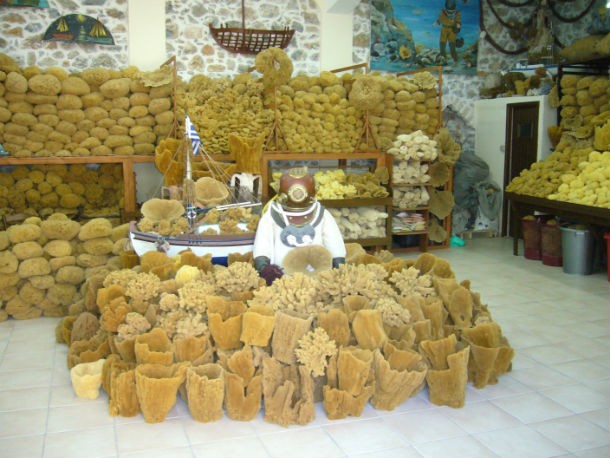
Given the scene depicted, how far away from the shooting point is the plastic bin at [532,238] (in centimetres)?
830

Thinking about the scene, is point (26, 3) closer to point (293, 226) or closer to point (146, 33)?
point (146, 33)

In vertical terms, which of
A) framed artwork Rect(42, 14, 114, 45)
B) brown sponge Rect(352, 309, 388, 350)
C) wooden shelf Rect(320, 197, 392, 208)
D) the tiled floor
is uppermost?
framed artwork Rect(42, 14, 114, 45)

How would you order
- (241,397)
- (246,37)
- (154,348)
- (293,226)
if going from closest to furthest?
(241,397)
(154,348)
(293,226)
(246,37)

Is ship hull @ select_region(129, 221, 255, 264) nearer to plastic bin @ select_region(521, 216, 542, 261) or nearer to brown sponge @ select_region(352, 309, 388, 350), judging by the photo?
brown sponge @ select_region(352, 309, 388, 350)

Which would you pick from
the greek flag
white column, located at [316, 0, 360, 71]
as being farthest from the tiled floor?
white column, located at [316, 0, 360, 71]

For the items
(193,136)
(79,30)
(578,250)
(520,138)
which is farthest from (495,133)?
(79,30)

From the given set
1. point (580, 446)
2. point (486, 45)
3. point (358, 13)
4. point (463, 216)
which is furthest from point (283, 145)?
point (580, 446)

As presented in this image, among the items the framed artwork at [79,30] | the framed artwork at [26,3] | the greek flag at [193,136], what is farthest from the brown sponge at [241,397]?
the framed artwork at [26,3]

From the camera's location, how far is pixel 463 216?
383 inches

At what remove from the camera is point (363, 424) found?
12.3 feet

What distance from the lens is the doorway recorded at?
30.9 feet

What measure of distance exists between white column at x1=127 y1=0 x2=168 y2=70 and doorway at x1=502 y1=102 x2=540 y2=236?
530 centimetres

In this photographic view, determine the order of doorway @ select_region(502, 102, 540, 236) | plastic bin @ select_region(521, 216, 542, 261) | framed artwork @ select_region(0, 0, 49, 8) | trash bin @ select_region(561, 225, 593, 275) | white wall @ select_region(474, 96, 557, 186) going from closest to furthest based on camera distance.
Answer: trash bin @ select_region(561, 225, 593, 275) < framed artwork @ select_region(0, 0, 49, 8) < plastic bin @ select_region(521, 216, 542, 261) < white wall @ select_region(474, 96, 557, 186) < doorway @ select_region(502, 102, 540, 236)

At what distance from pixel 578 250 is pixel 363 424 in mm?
4805
